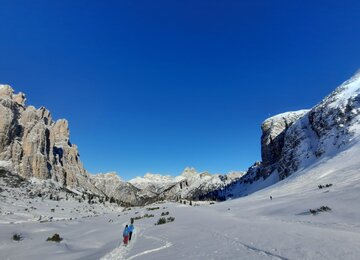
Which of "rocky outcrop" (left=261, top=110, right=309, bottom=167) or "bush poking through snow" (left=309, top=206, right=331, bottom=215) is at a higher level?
"rocky outcrop" (left=261, top=110, right=309, bottom=167)

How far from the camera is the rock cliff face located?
14300 centimetres

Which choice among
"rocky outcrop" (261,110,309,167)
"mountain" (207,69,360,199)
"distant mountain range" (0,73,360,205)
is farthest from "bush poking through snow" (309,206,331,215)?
"rocky outcrop" (261,110,309,167)

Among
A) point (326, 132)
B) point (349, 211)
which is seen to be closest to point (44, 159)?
point (326, 132)

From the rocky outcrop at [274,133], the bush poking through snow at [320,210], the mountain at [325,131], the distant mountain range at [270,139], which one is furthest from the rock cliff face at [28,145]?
the bush poking through snow at [320,210]

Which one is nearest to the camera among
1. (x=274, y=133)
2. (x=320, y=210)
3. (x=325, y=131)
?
(x=320, y=210)

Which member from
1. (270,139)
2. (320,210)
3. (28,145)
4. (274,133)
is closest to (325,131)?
(320,210)

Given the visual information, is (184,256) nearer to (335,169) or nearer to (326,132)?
(335,169)

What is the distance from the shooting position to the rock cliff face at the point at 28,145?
143 metres

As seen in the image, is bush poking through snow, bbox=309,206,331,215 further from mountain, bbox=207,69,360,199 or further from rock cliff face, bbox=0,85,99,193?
rock cliff face, bbox=0,85,99,193

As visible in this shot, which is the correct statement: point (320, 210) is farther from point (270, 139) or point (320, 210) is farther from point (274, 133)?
point (274, 133)

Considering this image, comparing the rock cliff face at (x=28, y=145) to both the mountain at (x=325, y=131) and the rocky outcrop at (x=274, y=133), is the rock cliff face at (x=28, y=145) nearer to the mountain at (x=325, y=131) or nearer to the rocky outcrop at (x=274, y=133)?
the rocky outcrop at (x=274, y=133)

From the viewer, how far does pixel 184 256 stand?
37.6 feet

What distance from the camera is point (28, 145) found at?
15388 cm

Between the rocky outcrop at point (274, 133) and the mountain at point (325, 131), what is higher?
the rocky outcrop at point (274, 133)
